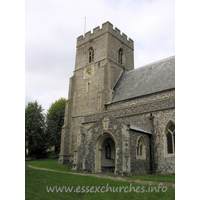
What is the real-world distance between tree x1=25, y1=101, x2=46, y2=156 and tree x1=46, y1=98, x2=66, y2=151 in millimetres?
1186

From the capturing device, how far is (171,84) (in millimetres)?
18234

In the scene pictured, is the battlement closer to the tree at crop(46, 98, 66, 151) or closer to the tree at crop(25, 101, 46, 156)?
the tree at crop(46, 98, 66, 151)

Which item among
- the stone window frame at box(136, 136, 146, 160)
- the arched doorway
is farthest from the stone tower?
the stone window frame at box(136, 136, 146, 160)

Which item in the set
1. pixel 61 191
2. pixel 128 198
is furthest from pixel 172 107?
pixel 61 191

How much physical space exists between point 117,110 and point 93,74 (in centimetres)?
1073

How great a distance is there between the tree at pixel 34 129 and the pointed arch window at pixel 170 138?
23646mm

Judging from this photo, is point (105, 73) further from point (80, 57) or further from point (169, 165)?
point (169, 165)

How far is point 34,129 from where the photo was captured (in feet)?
107

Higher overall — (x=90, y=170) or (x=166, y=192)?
(x=166, y=192)

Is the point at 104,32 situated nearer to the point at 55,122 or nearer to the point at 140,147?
the point at 55,122

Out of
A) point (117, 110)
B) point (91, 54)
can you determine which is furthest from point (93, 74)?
point (117, 110)

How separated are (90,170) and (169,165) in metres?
5.58

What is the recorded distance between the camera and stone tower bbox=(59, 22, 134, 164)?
82.5 feet

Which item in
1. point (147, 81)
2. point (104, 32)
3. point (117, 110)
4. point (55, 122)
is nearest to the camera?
point (117, 110)
